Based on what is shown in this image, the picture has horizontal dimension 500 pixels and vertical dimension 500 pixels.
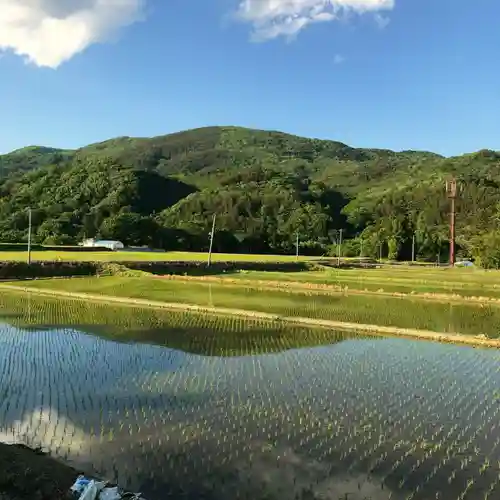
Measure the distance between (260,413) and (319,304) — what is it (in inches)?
594

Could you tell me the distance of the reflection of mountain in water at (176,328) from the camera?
45.5 feet

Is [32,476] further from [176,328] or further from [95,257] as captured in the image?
[95,257]

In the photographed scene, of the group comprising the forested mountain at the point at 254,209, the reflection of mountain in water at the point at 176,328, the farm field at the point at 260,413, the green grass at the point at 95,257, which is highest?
Answer: the forested mountain at the point at 254,209

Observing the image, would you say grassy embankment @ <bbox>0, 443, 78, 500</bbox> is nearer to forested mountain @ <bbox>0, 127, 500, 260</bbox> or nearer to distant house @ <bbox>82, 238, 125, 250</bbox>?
forested mountain @ <bbox>0, 127, 500, 260</bbox>

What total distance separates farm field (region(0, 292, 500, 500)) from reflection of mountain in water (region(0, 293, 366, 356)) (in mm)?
149

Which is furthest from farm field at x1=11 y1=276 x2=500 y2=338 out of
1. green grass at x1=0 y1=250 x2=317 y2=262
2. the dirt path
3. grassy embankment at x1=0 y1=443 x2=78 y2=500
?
grassy embankment at x1=0 y1=443 x2=78 y2=500

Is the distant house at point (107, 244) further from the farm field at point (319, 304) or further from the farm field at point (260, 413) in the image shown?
the farm field at point (260, 413)

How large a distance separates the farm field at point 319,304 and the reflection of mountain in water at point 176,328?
2.58m

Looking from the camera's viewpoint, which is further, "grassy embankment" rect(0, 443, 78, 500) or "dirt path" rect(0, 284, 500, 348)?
"dirt path" rect(0, 284, 500, 348)

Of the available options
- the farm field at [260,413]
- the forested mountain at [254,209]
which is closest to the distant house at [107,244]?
the forested mountain at [254,209]

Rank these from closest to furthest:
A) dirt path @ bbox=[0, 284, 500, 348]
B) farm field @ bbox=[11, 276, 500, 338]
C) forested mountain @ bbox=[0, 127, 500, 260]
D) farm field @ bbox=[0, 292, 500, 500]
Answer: farm field @ bbox=[0, 292, 500, 500]
dirt path @ bbox=[0, 284, 500, 348]
farm field @ bbox=[11, 276, 500, 338]
forested mountain @ bbox=[0, 127, 500, 260]

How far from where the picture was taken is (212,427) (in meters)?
7.58

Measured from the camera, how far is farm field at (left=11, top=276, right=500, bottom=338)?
59.4 ft

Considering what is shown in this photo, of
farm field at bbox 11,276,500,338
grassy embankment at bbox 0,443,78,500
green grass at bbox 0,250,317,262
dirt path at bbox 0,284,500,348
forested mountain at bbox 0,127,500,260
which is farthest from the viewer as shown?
forested mountain at bbox 0,127,500,260
